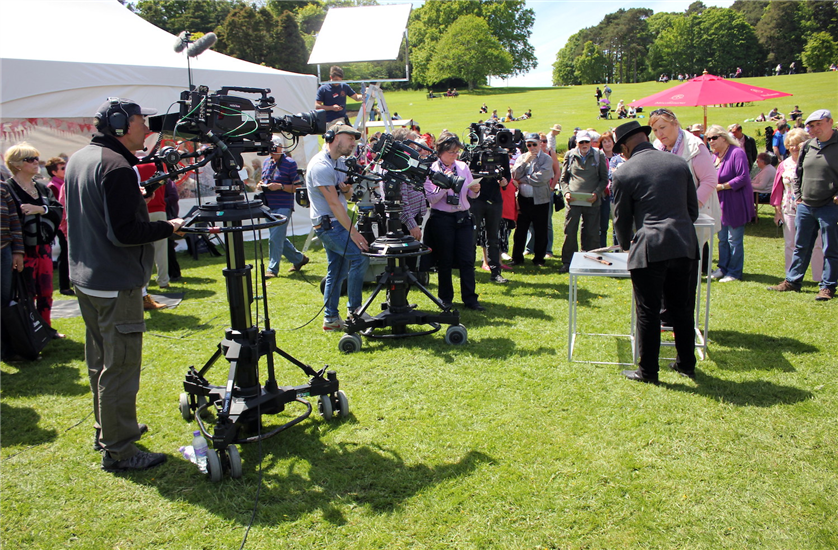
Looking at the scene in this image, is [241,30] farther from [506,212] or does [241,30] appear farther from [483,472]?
[483,472]

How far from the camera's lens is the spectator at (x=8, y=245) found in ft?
16.4

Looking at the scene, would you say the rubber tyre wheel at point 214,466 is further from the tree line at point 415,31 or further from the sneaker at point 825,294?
the tree line at point 415,31

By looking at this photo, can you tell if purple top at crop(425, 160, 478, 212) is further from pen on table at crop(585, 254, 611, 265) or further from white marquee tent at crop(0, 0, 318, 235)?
white marquee tent at crop(0, 0, 318, 235)

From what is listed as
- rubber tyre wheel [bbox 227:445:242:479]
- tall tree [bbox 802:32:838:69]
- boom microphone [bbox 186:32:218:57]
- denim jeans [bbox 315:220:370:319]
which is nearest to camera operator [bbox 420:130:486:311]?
denim jeans [bbox 315:220:370:319]

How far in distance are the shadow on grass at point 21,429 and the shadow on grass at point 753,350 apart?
5.35 m

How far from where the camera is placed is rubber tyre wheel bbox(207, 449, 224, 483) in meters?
3.38

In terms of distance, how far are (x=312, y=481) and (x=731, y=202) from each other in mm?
7023

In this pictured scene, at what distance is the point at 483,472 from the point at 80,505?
234 centimetres

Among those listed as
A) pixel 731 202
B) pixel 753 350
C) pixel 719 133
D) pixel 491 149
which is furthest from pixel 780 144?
pixel 753 350

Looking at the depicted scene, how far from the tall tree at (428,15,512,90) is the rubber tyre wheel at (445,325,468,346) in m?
66.7

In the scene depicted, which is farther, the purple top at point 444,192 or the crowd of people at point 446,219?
the purple top at point 444,192

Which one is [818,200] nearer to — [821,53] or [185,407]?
[185,407]

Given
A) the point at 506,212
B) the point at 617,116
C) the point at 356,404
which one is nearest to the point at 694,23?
the point at 617,116

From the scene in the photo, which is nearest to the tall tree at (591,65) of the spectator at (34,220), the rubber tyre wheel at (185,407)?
the spectator at (34,220)
